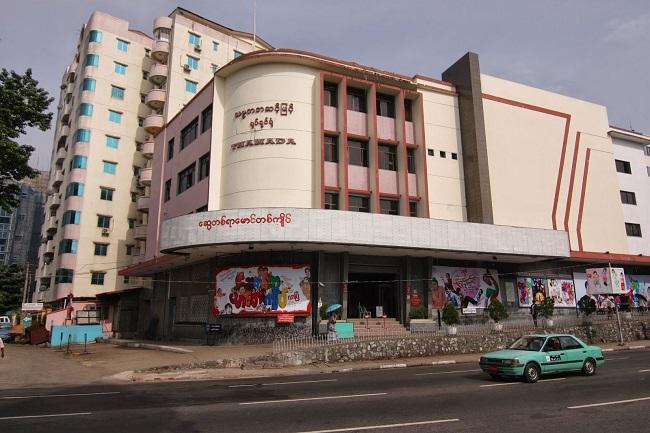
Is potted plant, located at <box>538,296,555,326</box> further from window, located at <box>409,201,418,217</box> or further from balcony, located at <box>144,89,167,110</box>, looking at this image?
balcony, located at <box>144,89,167,110</box>

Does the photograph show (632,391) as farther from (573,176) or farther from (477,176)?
(573,176)

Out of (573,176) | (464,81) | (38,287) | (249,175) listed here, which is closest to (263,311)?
(249,175)

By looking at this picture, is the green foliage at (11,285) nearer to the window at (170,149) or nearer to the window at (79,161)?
the window at (79,161)

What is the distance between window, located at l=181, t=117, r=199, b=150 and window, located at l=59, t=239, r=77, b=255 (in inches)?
875

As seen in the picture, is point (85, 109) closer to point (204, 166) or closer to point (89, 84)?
point (89, 84)

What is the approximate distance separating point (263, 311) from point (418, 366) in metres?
9.62

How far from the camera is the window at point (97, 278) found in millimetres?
52122

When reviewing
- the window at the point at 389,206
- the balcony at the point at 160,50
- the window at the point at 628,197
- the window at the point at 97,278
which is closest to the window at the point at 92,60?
the balcony at the point at 160,50

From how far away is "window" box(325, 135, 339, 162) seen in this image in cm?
3130

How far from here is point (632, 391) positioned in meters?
12.7

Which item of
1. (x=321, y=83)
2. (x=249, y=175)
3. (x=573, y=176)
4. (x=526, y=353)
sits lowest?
(x=526, y=353)

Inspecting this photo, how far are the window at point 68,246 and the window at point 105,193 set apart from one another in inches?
232

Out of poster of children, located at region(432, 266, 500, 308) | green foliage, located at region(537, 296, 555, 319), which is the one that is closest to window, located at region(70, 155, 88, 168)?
poster of children, located at region(432, 266, 500, 308)

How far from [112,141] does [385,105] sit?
37159 mm
